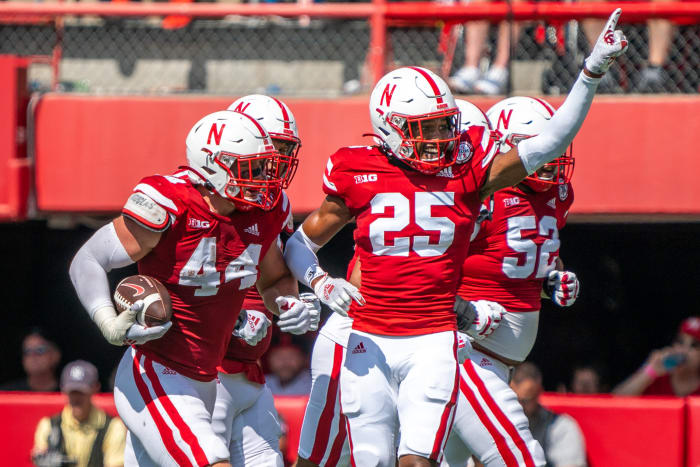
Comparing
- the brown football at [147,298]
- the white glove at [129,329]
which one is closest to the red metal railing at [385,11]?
the brown football at [147,298]

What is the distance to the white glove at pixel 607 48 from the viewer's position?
414cm

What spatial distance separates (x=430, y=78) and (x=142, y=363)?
5.51ft

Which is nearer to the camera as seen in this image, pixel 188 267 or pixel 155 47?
pixel 188 267

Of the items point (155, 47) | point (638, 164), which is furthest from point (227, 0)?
point (638, 164)

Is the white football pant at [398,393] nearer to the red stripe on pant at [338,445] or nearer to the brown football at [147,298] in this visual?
the red stripe on pant at [338,445]

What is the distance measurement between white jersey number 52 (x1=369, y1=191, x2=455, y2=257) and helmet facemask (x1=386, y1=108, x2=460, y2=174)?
0.13m

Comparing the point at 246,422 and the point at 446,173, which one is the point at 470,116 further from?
the point at 246,422

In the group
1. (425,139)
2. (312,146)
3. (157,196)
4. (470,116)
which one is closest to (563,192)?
(470,116)

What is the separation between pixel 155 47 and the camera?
8914mm

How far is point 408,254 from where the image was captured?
15.1ft

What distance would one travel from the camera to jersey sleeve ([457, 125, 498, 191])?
182 inches

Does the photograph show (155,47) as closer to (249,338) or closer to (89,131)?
(89,131)

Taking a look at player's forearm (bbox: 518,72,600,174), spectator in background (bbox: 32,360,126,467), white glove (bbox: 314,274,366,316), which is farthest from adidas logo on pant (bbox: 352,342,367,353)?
spectator in background (bbox: 32,360,126,467)

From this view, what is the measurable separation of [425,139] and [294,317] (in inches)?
36.0
